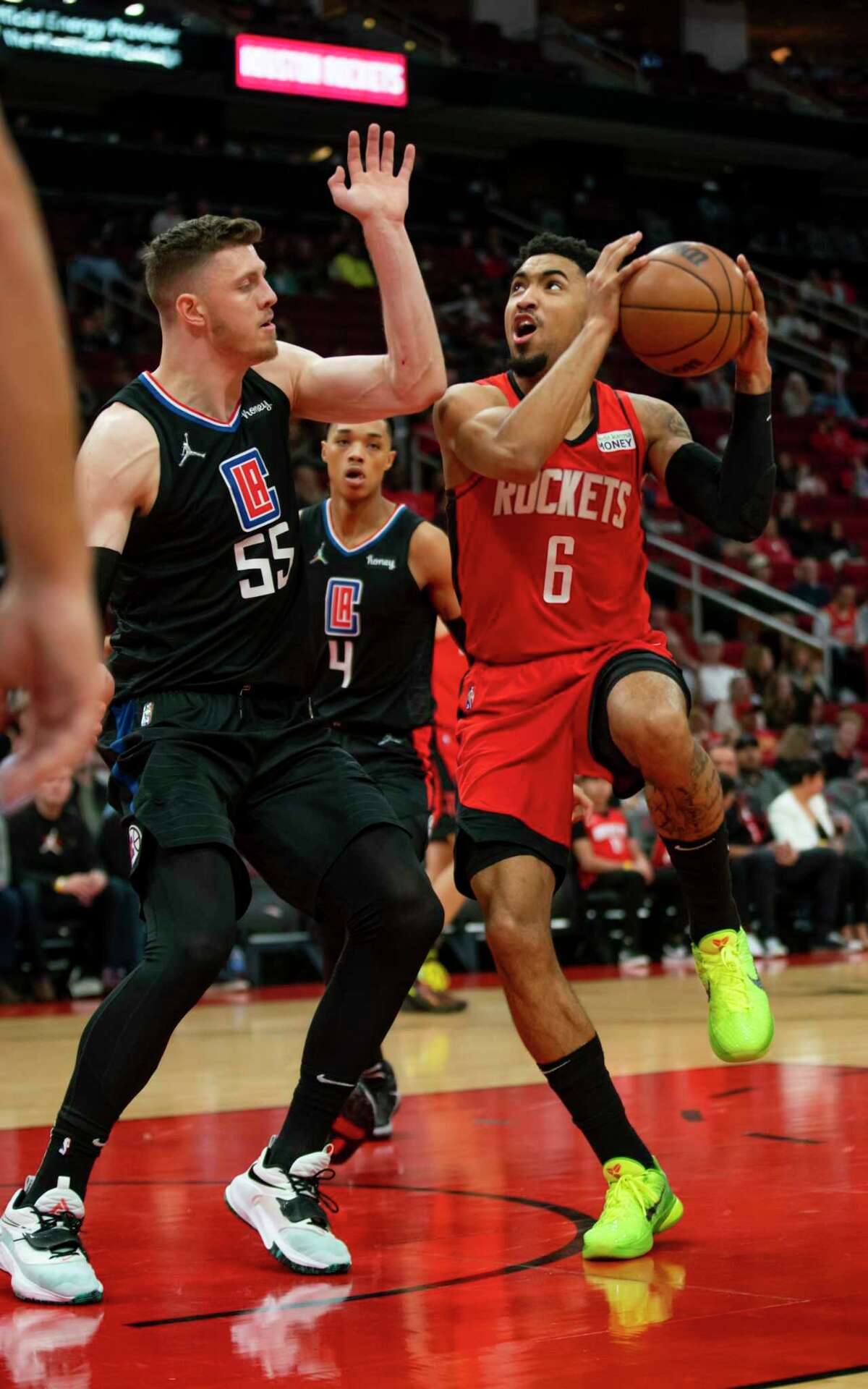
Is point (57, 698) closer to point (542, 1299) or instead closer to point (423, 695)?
point (542, 1299)

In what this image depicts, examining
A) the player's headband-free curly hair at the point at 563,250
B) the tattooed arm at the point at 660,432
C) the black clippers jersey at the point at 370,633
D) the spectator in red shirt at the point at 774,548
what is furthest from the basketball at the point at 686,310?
the spectator in red shirt at the point at 774,548

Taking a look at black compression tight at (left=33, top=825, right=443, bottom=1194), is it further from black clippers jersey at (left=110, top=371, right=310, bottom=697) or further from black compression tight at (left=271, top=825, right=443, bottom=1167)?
black clippers jersey at (left=110, top=371, right=310, bottom=697)

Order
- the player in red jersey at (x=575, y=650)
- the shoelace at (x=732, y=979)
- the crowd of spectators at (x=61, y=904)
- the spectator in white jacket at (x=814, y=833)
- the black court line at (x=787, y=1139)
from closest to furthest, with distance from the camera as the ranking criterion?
the player in red jersey at (x=575, y=650) → the shoelace at (x=732, y=979) → the black court line at (x=787, y=1139) → the crowd of spectators at (x=61, y=904) → the spectator in white jacket at (x=814, y=833)

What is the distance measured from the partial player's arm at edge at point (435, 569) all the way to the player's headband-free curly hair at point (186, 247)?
1.83 m

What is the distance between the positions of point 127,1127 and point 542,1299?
2634 mm

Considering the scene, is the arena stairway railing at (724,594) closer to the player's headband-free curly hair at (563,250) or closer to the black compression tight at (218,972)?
the player's headband-free curly hair at (563,250)

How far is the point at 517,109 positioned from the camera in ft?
78.6

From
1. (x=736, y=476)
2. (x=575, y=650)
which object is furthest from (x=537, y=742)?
(x=736, y=476)

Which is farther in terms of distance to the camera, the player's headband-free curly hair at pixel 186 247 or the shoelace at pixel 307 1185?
the player's headband-free curly hair at pixel 186 247

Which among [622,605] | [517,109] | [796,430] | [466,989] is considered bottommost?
[466,989]

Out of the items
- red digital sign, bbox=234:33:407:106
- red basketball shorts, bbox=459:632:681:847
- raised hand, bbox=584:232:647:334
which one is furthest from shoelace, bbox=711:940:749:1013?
red digital sign, bbox=234:33:407:106

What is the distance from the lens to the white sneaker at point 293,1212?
372 cm

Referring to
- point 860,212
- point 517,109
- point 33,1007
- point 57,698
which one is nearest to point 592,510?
point 57,698

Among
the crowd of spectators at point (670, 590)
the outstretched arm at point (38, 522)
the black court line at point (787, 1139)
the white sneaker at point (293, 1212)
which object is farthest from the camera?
the crowd of spectators at point (670, 590)
